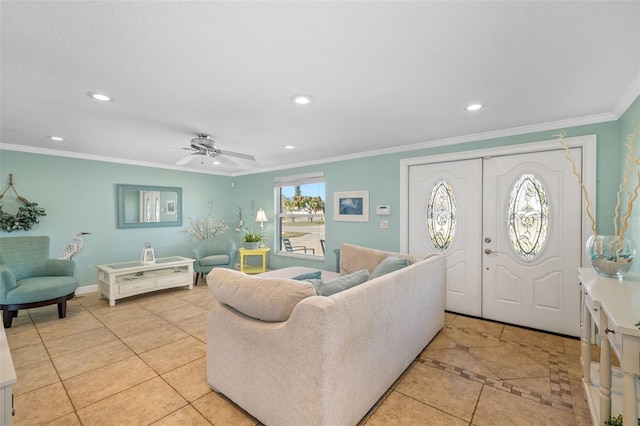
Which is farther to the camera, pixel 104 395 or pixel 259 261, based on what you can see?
pixel 259 261

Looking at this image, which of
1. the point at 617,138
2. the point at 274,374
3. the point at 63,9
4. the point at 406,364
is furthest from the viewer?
the point at 617,138

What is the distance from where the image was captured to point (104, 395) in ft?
6.67

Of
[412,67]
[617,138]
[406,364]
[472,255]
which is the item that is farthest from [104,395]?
[617,138]

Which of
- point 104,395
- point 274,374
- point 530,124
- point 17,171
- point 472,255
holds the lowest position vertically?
point 104,395

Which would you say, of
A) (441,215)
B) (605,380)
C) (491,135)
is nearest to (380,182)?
(441,215)

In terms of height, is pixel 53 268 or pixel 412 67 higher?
pixel 412 67

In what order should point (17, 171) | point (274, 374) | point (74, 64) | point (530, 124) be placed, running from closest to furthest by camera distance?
point (274, 374)
point (74, 64)
point (530, 124)
point (17, 171)

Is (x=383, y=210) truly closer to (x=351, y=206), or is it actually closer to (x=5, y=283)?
(x=351, y=206)

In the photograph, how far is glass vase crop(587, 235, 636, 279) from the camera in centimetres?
195

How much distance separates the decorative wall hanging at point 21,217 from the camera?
12.7 ft

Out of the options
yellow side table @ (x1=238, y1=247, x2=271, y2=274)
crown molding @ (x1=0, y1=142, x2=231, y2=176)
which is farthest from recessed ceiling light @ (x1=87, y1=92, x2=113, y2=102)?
yellow side table @ (x1=238, y1=247, x2=271, y2=274)

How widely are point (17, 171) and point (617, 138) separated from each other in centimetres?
748

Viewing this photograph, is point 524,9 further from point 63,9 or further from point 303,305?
point 63,9

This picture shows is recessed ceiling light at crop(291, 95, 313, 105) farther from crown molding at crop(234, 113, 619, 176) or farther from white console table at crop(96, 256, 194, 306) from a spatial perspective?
white console table at crop(96, 256, 194, 306)
